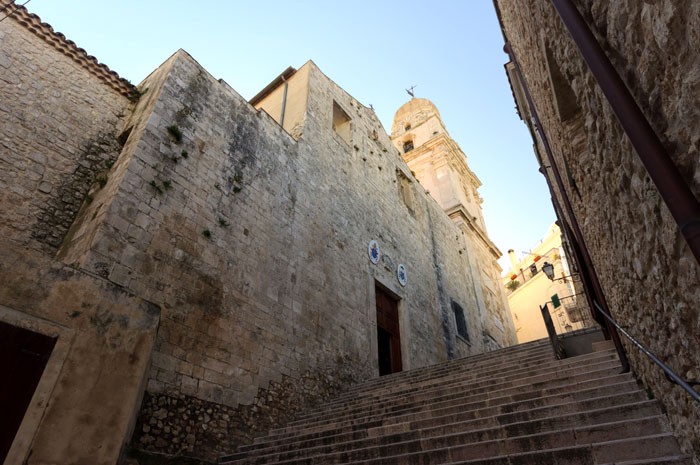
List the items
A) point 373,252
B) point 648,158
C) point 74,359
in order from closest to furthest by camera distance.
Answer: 1. point 648,158
2. point 74,359
3. point 373,252

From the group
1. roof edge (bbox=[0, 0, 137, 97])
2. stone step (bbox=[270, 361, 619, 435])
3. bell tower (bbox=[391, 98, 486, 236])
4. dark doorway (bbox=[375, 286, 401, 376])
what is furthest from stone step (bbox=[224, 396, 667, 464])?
bell tower (bbox=[391, 98, 486, 236])

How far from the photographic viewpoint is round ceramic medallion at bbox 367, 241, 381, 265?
11697 mm

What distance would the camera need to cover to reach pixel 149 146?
6520 mm

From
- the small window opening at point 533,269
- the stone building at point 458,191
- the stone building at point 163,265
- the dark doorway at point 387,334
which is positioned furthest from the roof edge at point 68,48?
the small window opening at point 533,269

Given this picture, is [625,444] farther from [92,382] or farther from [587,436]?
[92,382]

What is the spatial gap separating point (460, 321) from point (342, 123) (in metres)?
8.82

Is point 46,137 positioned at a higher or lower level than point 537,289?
lower

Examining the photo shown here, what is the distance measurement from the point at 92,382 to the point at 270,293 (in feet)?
13.6

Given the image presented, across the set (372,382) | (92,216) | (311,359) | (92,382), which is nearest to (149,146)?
(92,216)

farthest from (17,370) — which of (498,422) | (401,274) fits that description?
(401,274)

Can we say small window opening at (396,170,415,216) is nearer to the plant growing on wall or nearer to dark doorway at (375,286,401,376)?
dark doorway at (375,286,401,376)

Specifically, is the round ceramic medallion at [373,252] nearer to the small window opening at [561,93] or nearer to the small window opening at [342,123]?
the small window opening at [342,123]

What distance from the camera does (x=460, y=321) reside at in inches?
621

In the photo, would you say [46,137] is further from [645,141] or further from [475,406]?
[645,141]
